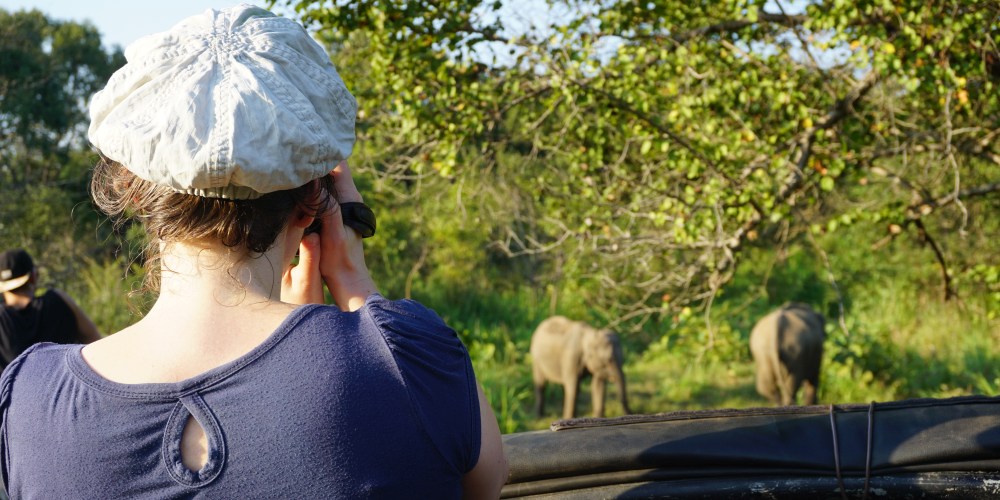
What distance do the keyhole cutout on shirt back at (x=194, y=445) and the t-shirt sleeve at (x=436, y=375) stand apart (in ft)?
0.76

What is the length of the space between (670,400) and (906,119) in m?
4.32

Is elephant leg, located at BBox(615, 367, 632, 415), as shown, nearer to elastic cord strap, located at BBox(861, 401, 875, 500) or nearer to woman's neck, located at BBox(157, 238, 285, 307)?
elastic cord strap, located at BBox(861, 401, 875, 500)

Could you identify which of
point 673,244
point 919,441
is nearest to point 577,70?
point 673,244

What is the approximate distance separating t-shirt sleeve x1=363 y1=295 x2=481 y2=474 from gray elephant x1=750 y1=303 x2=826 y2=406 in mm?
7999

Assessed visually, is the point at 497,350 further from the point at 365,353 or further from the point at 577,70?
the point at 365,353

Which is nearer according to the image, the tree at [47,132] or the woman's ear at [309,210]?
the woman's ear at [309,210]

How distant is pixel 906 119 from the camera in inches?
231

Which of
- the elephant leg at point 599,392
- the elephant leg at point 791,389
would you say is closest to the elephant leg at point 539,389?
the elephant leg at point 599,392

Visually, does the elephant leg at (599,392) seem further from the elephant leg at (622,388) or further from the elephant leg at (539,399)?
the elephant leg at (539,399)

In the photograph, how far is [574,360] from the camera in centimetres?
916

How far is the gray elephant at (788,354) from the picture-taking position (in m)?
8.75

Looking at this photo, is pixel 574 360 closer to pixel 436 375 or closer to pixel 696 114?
pixel 696 114

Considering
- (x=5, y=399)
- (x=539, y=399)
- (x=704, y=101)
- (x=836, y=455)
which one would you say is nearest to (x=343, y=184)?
(x=5, y=399)

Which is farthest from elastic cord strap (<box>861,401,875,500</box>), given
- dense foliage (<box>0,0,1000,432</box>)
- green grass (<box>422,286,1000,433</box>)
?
green grass (<box>422,286,1000,433</box>)
